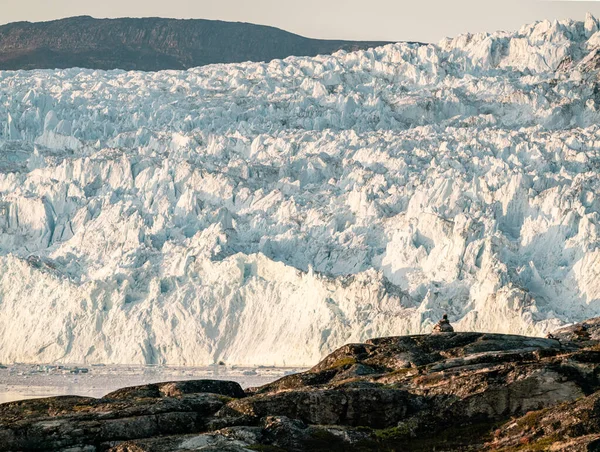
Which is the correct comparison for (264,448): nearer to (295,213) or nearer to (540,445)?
(540,445)

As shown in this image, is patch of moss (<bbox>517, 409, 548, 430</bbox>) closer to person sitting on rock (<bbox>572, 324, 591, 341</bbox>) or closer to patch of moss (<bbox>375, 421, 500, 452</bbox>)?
patch of moss (<bbox>375, 421, 500, 452</bbox>)

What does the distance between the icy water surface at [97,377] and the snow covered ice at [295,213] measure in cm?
414

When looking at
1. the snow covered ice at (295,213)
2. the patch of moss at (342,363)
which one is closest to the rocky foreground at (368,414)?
the patch of moss at (342,363)

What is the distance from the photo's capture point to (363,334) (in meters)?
83.4

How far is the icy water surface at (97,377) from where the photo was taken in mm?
68312

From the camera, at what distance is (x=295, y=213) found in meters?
103

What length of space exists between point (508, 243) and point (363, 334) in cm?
1461

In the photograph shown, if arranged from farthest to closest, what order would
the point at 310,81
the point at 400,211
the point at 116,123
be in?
the point at 310,81, the point at 116,123, the point at 400,211

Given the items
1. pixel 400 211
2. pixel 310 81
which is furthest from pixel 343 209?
pixel 310 81

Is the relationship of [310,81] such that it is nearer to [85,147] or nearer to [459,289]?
[85,147]

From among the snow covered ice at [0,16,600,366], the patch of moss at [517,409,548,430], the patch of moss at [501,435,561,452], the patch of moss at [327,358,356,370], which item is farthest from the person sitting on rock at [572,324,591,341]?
the snow covered ice at [0,16,600,366]

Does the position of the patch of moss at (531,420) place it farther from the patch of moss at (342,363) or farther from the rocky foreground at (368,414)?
the patch of moss at (342,363)

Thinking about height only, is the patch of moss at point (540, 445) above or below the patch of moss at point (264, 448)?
above

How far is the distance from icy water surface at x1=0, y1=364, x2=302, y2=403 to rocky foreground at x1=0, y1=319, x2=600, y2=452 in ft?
136
